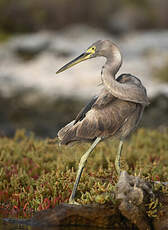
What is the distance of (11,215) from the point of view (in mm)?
5770

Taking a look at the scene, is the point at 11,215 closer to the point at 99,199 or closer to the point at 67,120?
the point at 99,199

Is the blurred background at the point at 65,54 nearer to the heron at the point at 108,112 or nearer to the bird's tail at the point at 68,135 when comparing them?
the bird's tail at the point at 68,135

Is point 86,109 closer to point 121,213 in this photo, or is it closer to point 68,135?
point 68,135

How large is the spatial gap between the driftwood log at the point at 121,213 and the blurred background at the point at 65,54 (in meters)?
6.45

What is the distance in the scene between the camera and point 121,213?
5238mm

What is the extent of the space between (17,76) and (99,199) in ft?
34.7

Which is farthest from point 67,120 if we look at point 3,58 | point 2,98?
point 3,58

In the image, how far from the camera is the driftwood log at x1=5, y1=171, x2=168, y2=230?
517 centimetres

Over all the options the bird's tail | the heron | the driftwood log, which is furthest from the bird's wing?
the driftwood log

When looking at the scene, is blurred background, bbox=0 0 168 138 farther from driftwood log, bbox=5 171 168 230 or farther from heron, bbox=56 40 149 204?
driftwood log, bbox=5 171 168 230

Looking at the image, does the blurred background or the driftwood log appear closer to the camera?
the driftwood log

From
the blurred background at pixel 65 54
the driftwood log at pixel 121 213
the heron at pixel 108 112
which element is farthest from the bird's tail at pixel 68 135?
the blurred background at pixel 65 54

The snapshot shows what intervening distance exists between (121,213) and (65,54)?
11840 millimetres

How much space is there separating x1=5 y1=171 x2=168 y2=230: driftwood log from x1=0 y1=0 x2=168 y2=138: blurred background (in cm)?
645
